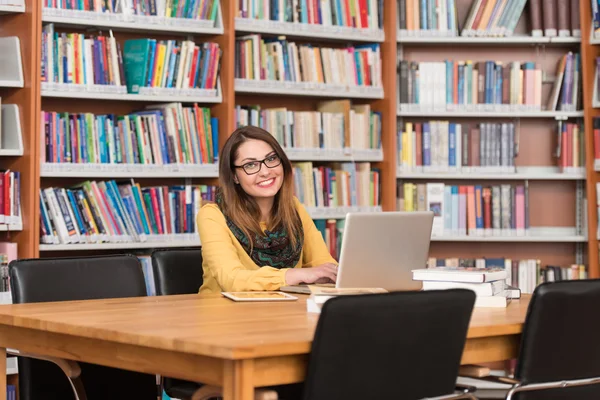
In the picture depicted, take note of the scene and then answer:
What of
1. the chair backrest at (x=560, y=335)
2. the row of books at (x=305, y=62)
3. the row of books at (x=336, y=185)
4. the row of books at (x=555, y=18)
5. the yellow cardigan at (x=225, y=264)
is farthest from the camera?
the row of books at (x=555, y=18)

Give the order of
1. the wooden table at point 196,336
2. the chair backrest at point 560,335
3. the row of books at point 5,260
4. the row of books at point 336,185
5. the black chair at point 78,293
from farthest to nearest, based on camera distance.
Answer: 1. the row of books at point 336,185
2. the row of books at point 5,260
3. the black chair at point 78,293
4. the chair backrest at point 560,335
5. the wooden table at point 196,336

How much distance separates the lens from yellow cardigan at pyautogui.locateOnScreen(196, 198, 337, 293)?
9.89ft

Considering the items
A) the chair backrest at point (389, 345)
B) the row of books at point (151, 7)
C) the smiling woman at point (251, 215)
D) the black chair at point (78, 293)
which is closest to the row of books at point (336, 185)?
the row of books at point (151, 7)

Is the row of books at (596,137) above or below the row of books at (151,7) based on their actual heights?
below

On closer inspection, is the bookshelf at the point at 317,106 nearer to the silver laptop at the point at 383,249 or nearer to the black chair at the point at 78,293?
the black chair at the point at 78,293

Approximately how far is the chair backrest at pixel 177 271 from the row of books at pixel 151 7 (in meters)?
1.64

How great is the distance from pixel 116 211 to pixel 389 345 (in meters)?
2.79

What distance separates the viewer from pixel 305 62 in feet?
17.0

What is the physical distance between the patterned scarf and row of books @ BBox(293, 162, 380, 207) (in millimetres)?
1756

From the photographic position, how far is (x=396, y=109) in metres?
5.40

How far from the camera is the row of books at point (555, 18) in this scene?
5.35 metres

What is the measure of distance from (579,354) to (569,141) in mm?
3179

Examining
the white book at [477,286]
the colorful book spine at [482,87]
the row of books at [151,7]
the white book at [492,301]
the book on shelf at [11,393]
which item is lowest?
the book on shelf at [11,393]

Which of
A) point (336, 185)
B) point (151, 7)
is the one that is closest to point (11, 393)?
point (151, 7)
